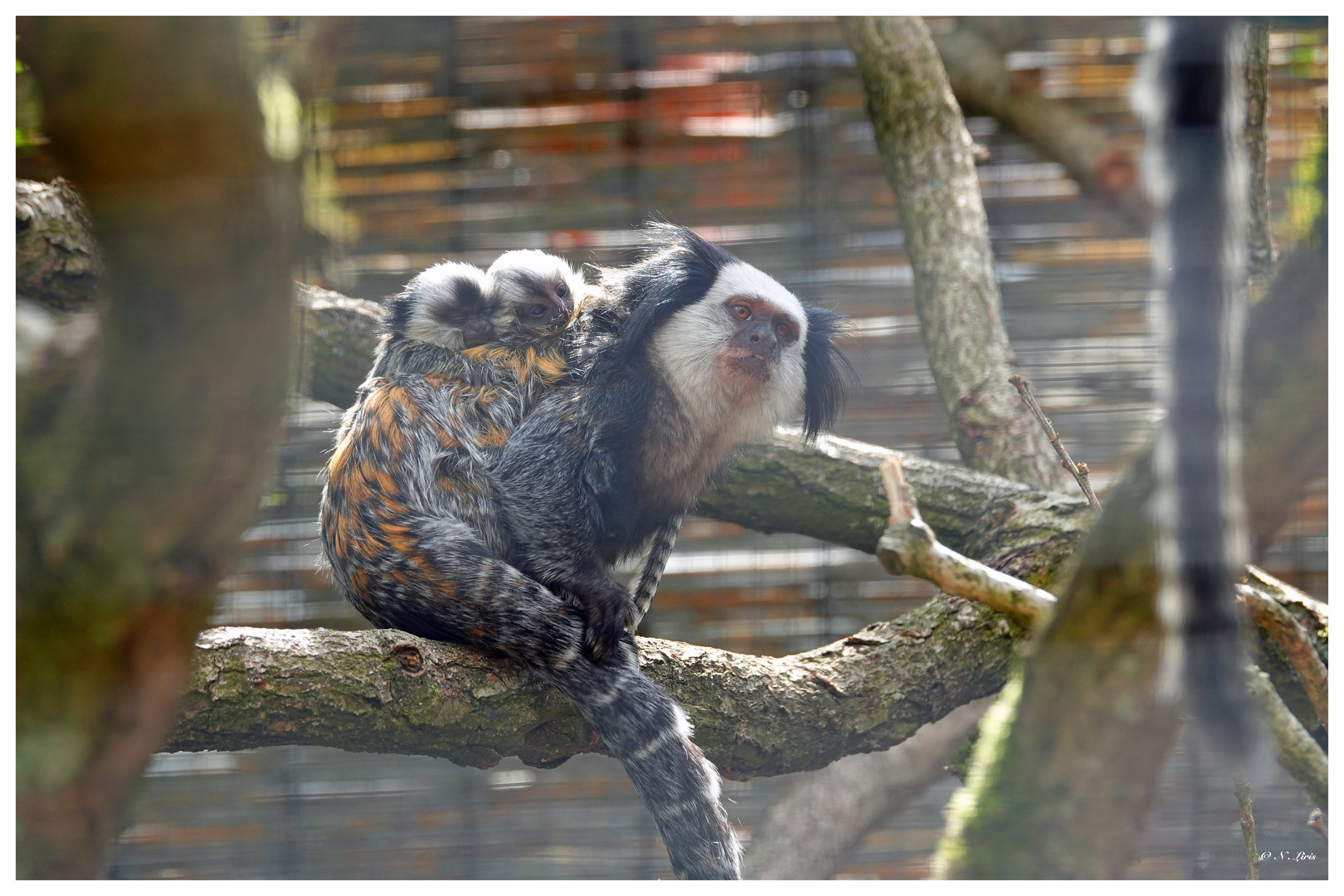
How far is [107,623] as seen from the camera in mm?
663

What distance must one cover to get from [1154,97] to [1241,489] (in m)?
0.39

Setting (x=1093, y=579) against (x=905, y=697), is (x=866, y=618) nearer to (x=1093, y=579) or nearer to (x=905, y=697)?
(x=905, y=697)

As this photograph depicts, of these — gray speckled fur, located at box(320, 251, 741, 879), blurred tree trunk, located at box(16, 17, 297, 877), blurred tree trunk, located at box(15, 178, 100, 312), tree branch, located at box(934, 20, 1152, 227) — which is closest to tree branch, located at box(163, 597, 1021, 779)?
gray speckled fur, located at box(320, 251, 741, 879)

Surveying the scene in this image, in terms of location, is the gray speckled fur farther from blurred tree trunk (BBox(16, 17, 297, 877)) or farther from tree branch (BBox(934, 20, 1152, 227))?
tree branch (BBox(934, 20, 1152, 227))

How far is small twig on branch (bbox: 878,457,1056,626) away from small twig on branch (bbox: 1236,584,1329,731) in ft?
0.74

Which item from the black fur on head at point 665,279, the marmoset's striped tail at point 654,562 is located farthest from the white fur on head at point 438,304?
the marmoset's striped tail at point 654,562

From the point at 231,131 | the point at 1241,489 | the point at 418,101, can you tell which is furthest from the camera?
the point at 418,101

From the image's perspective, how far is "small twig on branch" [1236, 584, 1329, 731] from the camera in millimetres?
1184

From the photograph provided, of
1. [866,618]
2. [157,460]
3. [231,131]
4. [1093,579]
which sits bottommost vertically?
[866,618]

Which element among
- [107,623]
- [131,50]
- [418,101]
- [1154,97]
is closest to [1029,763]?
[1154,97]

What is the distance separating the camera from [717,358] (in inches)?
63.0

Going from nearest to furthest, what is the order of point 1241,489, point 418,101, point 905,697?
point 1241,489
point 418,101
point 905,697

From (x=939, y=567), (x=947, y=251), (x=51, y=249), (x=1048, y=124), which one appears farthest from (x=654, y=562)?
(x=1048, y=124)

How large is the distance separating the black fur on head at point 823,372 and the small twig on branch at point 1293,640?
28.5 inches
